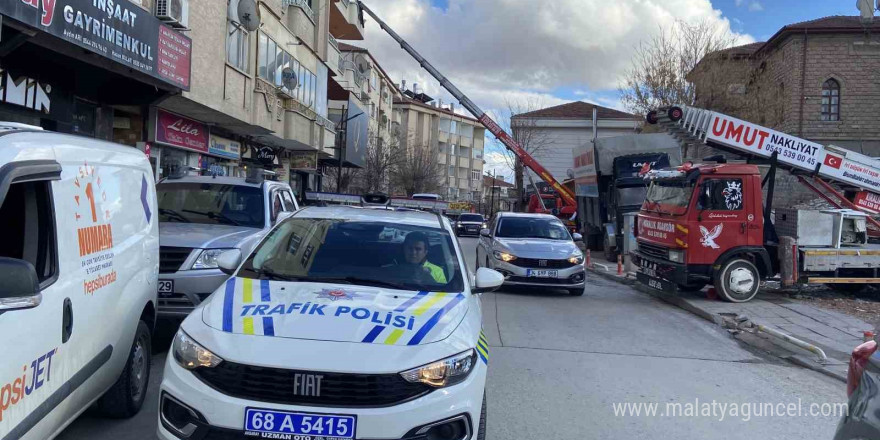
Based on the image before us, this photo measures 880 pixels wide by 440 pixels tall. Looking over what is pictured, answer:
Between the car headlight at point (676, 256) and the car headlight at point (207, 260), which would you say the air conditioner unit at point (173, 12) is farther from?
the car headlight at point (676, 256)

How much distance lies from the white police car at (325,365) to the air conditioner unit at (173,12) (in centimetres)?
1086

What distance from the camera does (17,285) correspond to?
281 cm

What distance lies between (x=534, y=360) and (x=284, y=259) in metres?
3.70

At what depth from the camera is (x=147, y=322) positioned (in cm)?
559

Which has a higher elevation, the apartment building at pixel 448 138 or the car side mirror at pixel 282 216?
the apartment building at pixel 448 138

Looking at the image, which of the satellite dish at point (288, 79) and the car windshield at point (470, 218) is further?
the car windshield at point (470, 218)

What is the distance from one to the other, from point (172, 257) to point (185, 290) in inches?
16.2

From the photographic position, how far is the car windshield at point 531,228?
1448cm

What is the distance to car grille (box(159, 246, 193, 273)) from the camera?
700 cm

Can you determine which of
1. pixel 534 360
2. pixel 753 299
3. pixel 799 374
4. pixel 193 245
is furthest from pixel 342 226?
pixel 753 299

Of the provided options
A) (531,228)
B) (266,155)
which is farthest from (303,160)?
(531,228)

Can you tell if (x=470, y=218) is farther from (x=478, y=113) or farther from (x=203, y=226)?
(x=203, y=226)

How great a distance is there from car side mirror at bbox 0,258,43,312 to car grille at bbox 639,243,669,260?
38.4ft

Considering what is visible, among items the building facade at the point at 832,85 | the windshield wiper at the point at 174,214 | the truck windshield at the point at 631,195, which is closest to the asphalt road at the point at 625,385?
the windshield wiper at the point at 174,214
